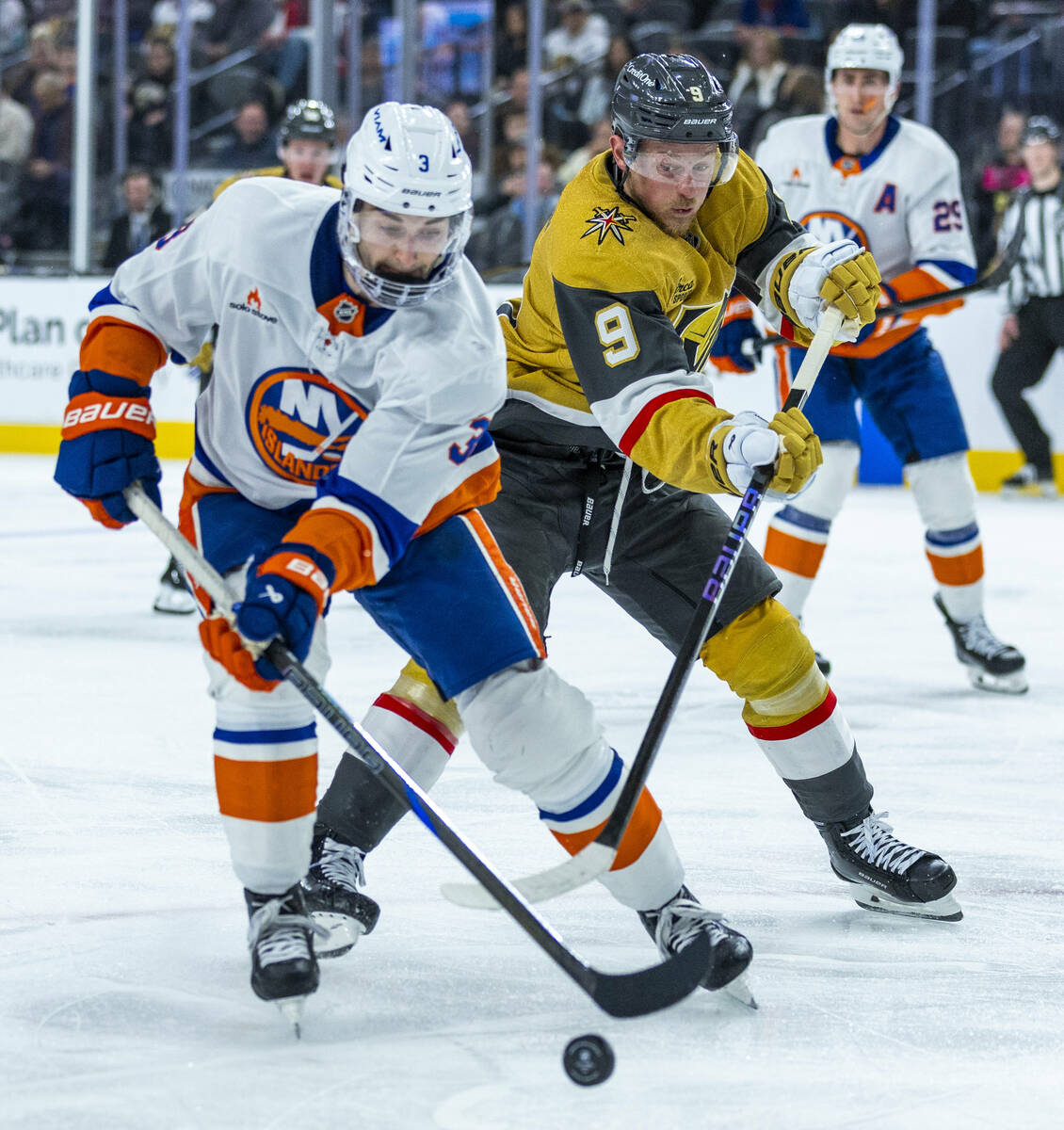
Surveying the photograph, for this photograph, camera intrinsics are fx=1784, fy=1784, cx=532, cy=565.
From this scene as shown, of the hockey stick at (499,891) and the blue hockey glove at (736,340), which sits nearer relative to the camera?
the hockey stick at (499,891)

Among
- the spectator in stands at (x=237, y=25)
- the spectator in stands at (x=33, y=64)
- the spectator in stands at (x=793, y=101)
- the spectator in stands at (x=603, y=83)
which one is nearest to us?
the spectator in stands at (x=793, y=101)

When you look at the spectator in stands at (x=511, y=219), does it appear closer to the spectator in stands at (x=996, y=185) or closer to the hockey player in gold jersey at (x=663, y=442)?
the spectator in stands at (x=996, y=185)

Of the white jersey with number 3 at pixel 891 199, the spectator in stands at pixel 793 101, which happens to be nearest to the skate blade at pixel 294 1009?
the white jersey with number 3 at pixel 891 199

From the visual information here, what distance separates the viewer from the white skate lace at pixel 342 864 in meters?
2.18

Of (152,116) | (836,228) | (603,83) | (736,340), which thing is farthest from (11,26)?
(736,340)

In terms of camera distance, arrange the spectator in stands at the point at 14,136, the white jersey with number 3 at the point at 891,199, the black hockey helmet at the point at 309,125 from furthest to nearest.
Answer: the spectator in stands at the point at 14,136 < the black hockey helmet at the point at 309,125 < the white jersey with number 3 at the point at 891,199

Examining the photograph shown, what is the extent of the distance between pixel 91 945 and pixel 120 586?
2.81m

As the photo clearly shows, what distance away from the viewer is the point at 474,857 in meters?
1.81

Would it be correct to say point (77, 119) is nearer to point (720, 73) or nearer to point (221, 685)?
point (720, 73)

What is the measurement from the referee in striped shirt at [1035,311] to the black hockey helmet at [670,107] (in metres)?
4.96

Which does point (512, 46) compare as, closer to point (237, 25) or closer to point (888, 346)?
point (237, 25)

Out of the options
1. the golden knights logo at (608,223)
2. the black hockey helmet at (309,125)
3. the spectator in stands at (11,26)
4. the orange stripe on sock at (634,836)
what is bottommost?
the spectator in stands at (11,26)

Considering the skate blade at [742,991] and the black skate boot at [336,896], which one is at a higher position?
the skate blade at [742,991]

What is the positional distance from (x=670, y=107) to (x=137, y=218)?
20.8ft
